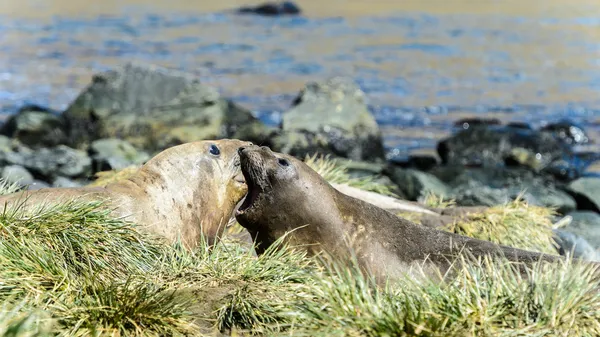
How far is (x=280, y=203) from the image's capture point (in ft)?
23.3

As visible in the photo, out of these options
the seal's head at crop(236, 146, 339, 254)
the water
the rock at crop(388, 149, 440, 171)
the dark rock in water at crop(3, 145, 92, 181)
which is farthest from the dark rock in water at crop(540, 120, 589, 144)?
the seal's head at crop(236, 146, 339, 254)

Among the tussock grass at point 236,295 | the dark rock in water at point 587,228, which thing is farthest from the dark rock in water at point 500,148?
the tussock grass at point 236,295

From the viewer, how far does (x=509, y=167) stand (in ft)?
60.8

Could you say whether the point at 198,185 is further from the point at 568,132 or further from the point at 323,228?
the point at 568,132

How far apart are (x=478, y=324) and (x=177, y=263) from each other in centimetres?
212

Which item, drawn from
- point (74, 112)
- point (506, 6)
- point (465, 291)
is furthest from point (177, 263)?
point (506, 6)

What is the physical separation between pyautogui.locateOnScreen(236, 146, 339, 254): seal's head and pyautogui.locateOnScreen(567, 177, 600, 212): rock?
27.9ft

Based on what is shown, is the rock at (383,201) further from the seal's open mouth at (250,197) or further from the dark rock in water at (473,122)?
the dark rock in water at (473,122)

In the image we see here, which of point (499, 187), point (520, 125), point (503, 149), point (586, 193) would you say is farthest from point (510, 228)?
point (520, 125)

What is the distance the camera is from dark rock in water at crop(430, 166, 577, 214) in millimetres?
13414

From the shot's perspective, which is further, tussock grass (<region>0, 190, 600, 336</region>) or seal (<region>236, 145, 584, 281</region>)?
seal (<region>236, 145, 584, 281</region>)

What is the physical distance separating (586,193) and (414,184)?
259 centimetres

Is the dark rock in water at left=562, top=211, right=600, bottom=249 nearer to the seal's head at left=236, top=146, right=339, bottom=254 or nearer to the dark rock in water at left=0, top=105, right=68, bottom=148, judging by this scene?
the seal's head at left=236, top=146, right=339, bottom=254

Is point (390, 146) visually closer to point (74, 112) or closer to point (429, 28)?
point (74, 112)
